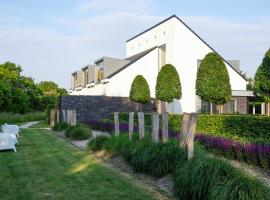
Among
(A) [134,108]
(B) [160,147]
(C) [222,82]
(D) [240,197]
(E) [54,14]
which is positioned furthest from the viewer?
(A) [134,108]

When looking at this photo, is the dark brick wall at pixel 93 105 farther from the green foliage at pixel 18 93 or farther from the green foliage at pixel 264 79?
the green foliage at pixel 264 79

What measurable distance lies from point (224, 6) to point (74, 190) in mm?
11966

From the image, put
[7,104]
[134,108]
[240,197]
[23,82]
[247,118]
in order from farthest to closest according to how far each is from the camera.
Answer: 1. [23,82]
2. [7,104]
3. [134,108]
4. [247,118]
5. [240,197]

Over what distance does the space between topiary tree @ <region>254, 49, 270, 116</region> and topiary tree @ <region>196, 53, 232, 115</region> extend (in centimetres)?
239

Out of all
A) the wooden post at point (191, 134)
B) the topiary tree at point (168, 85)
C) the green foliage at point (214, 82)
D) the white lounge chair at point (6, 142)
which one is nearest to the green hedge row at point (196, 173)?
the wooden post at point (191, 134)

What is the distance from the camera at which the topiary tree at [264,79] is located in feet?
58.2

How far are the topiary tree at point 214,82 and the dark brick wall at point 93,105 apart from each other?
8407 millimetres

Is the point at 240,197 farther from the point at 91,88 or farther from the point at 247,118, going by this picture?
the point at 91,88

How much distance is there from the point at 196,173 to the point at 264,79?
46.1 feet

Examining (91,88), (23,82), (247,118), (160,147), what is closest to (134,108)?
(91,88)

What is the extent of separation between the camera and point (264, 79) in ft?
58.9

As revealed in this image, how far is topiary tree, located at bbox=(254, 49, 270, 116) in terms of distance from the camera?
17.8m

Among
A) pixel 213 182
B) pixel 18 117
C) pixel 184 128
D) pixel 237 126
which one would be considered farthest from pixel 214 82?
pixel 18 117

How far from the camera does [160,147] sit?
717cm
